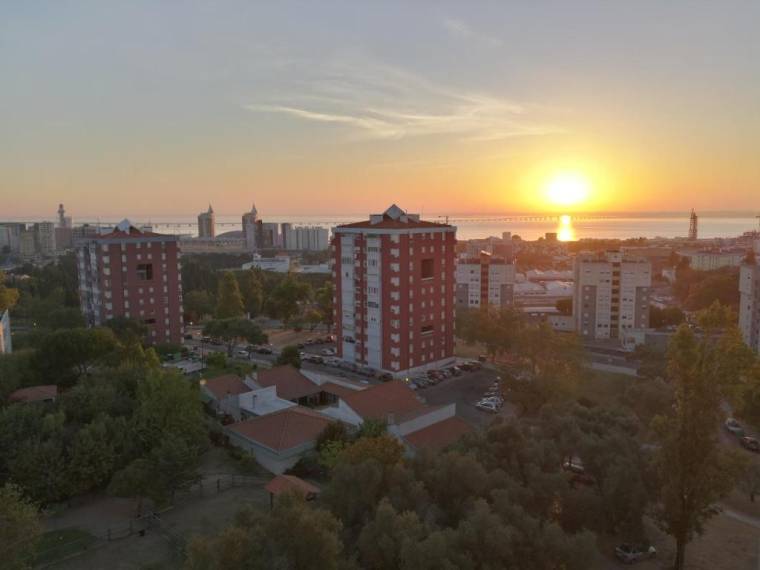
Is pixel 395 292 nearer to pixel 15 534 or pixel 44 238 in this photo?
pixel 15 534

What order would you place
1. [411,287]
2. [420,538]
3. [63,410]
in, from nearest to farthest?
[420,538]
[63,410]
[411,287]

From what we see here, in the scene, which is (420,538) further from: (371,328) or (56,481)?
(371,328)

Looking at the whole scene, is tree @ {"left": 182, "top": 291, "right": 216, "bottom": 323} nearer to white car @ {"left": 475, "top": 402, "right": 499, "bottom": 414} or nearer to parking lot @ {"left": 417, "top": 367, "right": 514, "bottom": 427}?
parking lot @ {"left": 417, "top": 367, "right": 514, "bottom": 427}

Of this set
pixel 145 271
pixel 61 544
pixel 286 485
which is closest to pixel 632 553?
pixel 286 485

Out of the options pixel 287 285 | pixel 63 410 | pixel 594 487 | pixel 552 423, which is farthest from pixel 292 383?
pixel 287 285

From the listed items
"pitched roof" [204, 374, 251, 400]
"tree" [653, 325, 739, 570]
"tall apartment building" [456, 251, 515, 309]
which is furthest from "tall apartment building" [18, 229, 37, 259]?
"tree" [653, 325, 739, 570]

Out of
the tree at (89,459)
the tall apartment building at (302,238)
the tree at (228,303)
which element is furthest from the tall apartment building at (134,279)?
the tall apartment building at (302,238)

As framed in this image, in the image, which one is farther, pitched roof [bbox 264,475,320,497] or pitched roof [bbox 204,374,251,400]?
pitched roof [bbox 204,374,251,400]
